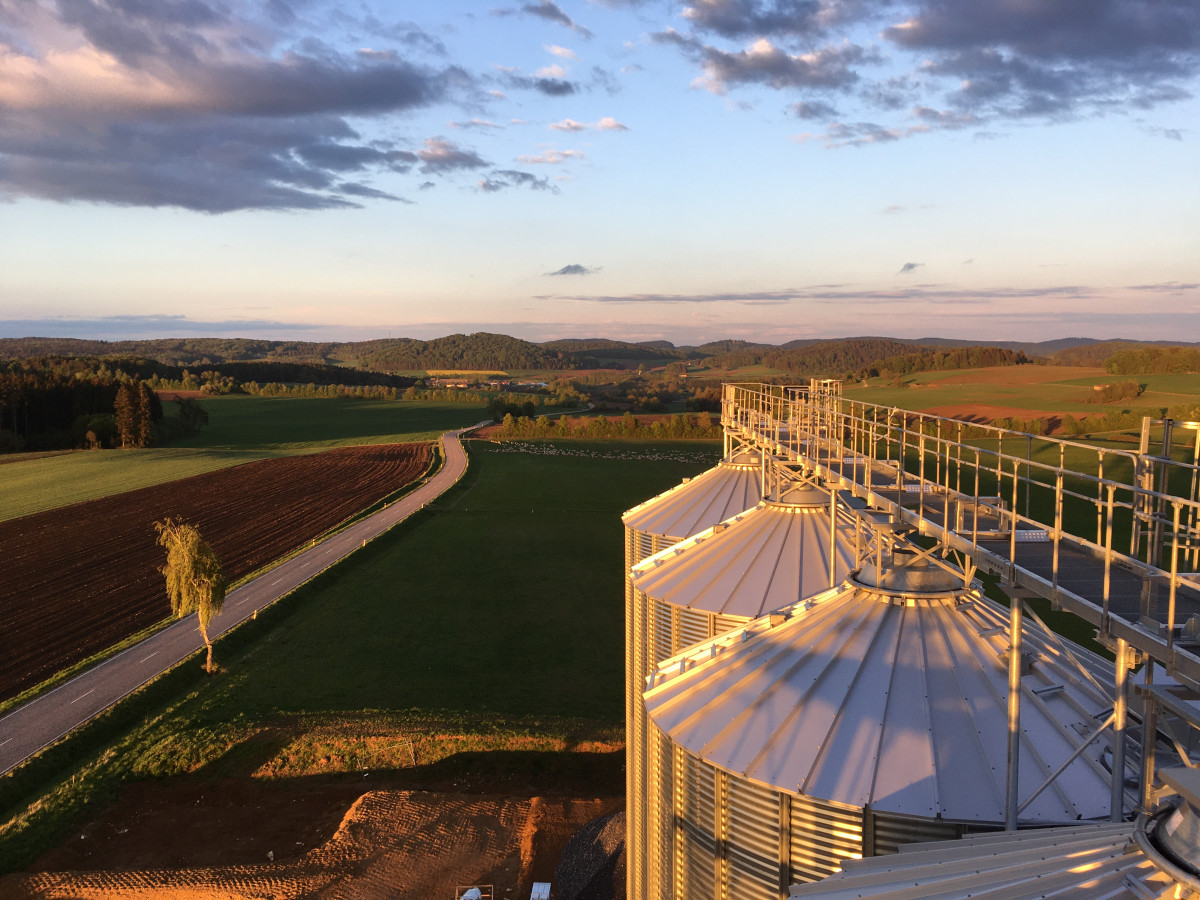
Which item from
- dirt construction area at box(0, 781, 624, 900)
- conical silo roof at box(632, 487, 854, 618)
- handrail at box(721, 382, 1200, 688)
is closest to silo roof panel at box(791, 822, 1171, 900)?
handrail at box(721, 382, 1200, 688)

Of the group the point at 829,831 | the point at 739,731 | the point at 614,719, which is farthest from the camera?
the point at 614,719

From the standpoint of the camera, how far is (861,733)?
892 cm

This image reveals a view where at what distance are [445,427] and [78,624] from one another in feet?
307

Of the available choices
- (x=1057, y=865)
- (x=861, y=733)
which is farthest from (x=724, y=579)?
(x=1057, y=865)

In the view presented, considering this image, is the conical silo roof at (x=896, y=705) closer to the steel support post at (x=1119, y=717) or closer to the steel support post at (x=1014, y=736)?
the steel support post at (x=1014, y=736)

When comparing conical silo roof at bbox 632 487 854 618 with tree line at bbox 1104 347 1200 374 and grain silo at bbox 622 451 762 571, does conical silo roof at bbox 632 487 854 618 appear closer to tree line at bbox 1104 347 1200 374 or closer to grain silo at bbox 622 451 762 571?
grain silo at bbox 622 451 762 571

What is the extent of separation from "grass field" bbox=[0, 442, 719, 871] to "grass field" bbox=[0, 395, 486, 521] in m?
36.4

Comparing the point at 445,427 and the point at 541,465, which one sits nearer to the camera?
the point at 541,465

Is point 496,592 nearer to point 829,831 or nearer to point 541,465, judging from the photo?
point 829,831

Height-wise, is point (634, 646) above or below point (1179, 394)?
below

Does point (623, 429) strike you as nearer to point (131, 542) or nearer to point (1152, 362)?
point (1152, 362)

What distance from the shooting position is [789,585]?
1450 cm

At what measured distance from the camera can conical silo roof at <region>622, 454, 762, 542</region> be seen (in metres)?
20.7

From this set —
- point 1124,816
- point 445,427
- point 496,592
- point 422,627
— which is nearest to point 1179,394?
point 496,592
